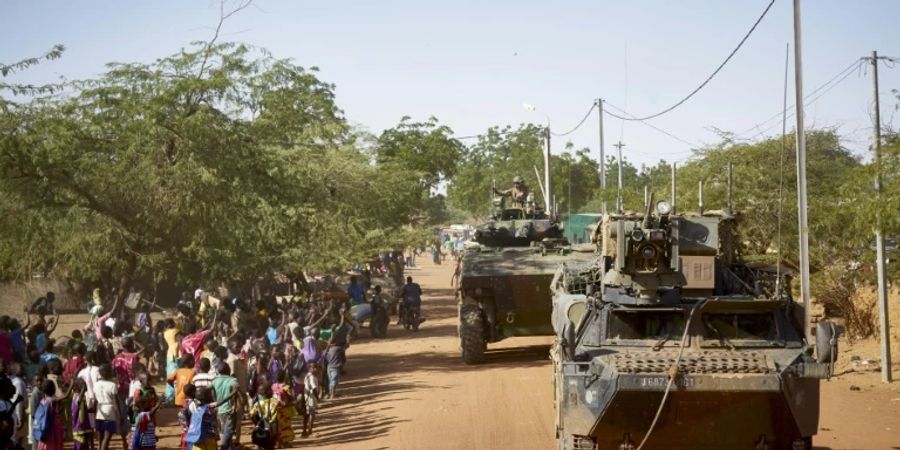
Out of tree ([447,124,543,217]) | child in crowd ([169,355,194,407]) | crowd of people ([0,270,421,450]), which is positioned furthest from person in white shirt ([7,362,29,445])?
tree ([447,124,543,217])

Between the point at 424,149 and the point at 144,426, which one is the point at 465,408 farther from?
the point at 424,149

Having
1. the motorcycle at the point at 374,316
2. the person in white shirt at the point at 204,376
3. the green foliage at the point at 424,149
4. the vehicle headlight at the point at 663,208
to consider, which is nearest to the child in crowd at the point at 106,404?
the person in white shirt at the point at 204,376

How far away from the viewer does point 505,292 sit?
63.0 feet

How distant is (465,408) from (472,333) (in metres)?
4.38

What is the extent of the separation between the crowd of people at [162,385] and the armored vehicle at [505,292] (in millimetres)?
2445

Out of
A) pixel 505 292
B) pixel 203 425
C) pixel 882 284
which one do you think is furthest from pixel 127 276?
pixel 882 284

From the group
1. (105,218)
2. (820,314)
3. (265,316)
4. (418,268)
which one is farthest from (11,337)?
(418,268)

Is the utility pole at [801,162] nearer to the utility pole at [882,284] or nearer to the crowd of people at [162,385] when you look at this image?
the utility pole at [882,284]

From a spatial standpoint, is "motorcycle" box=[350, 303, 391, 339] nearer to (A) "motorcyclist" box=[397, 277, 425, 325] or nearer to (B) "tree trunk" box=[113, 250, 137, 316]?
(A) "motorcyclist" box=[397, 277, 425, 325]

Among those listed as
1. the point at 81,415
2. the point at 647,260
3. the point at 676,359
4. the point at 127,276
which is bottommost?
the point at 81,415

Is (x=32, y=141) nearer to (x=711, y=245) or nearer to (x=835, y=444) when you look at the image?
(x=711, y=245)

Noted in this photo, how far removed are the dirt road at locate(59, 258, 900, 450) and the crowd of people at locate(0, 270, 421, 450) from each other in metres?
0.67

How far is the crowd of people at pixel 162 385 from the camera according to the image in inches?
437

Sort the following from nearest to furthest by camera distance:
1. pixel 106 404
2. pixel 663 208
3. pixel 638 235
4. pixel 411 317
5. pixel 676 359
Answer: pixel 676 359
pixel 638 235
pixel 663 208
pixel 106 404
pixel 411 317
